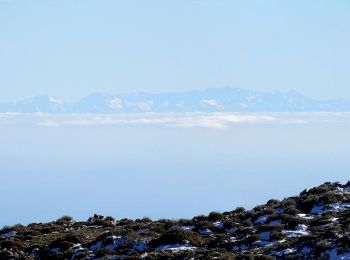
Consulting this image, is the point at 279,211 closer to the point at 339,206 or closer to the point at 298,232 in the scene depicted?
the point at 339,206

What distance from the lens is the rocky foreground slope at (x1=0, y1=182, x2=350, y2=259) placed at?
2623cm

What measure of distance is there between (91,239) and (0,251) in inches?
169

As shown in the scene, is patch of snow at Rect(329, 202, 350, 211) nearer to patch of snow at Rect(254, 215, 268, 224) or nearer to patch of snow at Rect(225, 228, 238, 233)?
patch of snow at Rect(254, 215, 268, 224)

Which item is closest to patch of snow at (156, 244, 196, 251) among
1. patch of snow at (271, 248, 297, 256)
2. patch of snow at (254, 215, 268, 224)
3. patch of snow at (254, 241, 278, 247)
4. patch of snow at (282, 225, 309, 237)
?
patch of snow at (254, 241, 278, 247)

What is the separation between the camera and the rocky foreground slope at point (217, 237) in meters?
26.2

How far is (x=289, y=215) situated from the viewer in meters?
32.5

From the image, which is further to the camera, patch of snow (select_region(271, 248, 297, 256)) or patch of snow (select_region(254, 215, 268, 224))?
patch of snow (select_region(254, 215, 268, 224))

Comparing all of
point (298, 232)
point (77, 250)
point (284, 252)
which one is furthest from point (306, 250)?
point (77, 250)

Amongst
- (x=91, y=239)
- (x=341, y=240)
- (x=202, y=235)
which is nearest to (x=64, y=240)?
(x=91, y=239)

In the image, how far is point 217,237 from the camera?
30.0 meters

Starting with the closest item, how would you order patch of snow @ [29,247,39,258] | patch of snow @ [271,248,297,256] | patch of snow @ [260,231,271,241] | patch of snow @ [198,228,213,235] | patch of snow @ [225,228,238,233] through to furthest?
patch of snow @ [271,248,297,256] < patch of snow @ [260,231,271,241] < patch of snow @ [29,247,39,258] < patch of snow @ [225,228,238,233] < patch of snow @ [198,228,213,235]

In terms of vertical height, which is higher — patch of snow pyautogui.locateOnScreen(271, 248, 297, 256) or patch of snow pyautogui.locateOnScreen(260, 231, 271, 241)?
patch of snow pyautogui.locateOnScreen(260, 231, 271, 241)

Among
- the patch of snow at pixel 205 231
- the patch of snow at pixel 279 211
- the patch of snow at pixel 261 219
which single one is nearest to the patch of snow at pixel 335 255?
the patch of snow at pixel 205 231

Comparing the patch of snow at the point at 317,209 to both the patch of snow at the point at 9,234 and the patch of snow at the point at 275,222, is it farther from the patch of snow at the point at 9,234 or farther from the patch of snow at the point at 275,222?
the patch of snow at the point at 9,234
